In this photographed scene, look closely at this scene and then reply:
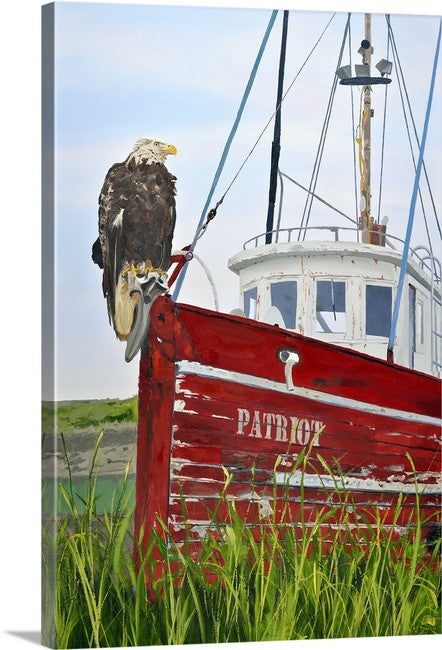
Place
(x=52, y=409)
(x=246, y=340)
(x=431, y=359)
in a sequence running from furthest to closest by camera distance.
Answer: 1. (x=431, y=359)
2. (x=246, y=340)
3. (x=52, y=409)

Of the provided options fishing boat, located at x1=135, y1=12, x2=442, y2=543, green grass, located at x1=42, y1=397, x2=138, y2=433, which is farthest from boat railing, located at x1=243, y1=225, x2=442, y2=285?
green grass, located at x1=42, y1=397, x2=138, y2=433

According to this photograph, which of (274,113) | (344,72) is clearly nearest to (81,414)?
(274,113)

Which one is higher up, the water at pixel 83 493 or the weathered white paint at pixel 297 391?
the weathered white paint at pixel 297 391

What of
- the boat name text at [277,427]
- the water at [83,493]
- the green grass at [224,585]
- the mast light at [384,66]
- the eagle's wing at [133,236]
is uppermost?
the mast light at [384,66]

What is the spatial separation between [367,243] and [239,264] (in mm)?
600

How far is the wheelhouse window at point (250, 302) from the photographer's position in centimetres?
618

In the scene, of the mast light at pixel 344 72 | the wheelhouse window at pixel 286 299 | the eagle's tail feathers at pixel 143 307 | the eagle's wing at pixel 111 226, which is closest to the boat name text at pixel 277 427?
the wheelhouse window at pixel 286 299

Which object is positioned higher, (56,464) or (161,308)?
(161,308)

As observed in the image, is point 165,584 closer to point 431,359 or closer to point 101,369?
point 101,369

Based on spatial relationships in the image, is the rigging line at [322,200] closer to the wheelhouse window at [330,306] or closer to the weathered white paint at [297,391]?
the wheelhouse window at [330,306]

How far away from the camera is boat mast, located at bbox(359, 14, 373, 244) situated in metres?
6.36

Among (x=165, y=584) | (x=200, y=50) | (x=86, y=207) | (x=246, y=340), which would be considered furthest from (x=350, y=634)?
(x=200, y=50)

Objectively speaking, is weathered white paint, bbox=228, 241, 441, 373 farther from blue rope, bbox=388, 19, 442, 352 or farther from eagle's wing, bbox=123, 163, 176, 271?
eagle's wing, bbox=123, 163, 176, 271

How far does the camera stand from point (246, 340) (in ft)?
20.1
